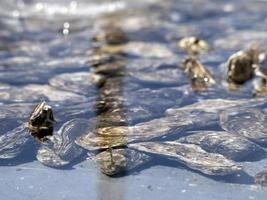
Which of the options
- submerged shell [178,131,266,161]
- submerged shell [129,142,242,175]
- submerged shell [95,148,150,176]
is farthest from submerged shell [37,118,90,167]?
submerged shell [178,131,266,161]

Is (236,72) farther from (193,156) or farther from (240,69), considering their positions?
(193,156)

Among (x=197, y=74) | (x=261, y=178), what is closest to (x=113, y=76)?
(x=197, y=74)

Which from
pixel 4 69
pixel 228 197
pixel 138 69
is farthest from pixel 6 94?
pixel 228 197

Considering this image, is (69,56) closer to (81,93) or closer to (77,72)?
(77,72)

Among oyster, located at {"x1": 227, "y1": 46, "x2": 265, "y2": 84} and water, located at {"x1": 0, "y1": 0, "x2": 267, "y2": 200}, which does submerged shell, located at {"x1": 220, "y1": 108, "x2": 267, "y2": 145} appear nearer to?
water, located at {"x1": 0, "y1": 0, "x2": 267, "y2": 200}

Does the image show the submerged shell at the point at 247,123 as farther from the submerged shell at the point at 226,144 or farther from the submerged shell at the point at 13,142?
the submerged shell at the point at 13,142

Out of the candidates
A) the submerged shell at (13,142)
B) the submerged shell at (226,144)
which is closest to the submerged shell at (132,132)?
the submerged shell at (226,144)

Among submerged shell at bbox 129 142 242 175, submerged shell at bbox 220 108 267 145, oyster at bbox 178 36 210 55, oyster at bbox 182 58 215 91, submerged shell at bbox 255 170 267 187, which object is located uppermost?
oyster at bbox 178 36 210 55

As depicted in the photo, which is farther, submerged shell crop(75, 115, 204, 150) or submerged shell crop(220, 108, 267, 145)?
submerged shell crop(220, 108, 267, 145)
